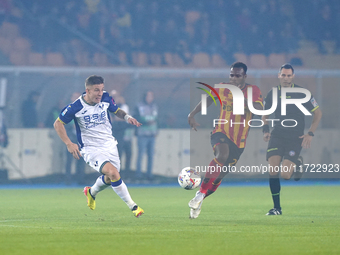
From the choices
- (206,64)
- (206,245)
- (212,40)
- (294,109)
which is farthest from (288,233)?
(212,40)

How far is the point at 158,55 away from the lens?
60.6ft

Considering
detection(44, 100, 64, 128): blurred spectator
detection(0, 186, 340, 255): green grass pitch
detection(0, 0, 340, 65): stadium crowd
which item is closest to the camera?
detection(0, 186, 340, 255): green grass pitch

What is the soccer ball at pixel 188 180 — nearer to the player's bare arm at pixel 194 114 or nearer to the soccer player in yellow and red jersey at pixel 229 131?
the soccer player in yellow and red jersey at pixel 229 131

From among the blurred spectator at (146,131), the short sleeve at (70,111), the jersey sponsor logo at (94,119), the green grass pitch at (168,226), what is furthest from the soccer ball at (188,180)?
the blurred spectator at (146,131)

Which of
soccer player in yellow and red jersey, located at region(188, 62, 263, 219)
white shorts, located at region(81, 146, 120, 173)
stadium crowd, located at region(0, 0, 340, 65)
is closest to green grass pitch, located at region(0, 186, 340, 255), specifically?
soccer player in yellow and red jersey, located at region(188, 62, 263, 219)

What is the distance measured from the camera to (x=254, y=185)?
1459 cm

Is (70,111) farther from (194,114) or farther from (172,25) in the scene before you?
(172,25)

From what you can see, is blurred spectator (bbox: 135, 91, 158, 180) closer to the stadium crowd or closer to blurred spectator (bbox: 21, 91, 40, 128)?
blurred spectator (bbox: 21, 91, 40, 128)

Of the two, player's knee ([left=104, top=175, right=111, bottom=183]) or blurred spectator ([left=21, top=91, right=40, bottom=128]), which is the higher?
blurred spectator ([left=21, top=91, right=40, bottom=128])

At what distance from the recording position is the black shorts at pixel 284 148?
8172 mm

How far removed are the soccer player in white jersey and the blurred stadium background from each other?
22.3 feet

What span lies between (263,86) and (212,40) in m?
5.33

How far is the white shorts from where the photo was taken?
737 centimetres

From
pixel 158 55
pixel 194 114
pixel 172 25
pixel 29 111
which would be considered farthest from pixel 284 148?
pixel 172 25
